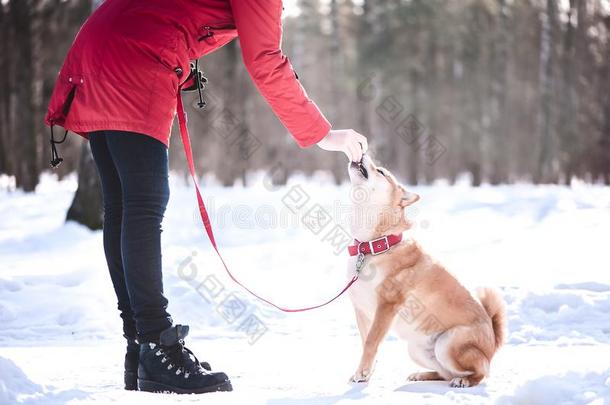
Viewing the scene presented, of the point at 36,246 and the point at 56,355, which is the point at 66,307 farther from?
the point at 36,246

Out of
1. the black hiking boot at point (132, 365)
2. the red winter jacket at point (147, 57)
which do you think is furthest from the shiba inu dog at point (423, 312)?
the red winter jacket at point (147, 57)

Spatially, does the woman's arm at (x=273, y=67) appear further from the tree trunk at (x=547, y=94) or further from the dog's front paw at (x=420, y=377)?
the tree trunk at (x=547, y=94)

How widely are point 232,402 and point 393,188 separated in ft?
6.09

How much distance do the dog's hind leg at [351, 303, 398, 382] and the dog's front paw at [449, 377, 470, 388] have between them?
438mm

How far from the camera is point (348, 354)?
406 cm

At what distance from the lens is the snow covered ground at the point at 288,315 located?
267 cm

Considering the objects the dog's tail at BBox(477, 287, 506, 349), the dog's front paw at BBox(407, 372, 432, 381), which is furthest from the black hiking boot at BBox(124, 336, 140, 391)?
the dog's tail at BBox(477, 287, 506, 349)

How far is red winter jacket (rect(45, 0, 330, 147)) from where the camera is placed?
2479mm

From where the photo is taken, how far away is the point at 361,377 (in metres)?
3.16

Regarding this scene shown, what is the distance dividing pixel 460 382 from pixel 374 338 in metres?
0.50

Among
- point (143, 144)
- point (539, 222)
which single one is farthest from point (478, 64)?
point (143, 144)

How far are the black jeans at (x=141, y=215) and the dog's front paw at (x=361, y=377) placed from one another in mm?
1106

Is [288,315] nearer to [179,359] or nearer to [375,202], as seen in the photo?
[375,202]

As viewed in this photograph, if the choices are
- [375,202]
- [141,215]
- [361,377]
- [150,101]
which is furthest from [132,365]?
[375,202]
